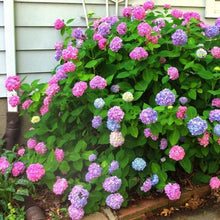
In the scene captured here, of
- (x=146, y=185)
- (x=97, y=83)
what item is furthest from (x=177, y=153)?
(x=97, y=83)

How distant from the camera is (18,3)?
107 inches

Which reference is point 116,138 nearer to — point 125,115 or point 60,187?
point 125,115

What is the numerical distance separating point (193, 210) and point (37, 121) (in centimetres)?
123

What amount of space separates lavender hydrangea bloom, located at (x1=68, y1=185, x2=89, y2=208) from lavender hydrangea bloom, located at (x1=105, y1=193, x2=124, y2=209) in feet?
0.42

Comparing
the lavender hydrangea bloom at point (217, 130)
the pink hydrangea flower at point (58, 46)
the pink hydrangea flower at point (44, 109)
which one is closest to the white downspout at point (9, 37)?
the pink hydrangea flower at point (58, 46)

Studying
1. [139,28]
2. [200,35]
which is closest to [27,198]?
[139,28]

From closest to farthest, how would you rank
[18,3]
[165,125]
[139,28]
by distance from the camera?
[165,125], [139,28], [18,3]

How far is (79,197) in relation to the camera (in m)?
1.82

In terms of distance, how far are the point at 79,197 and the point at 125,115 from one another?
1.82ft

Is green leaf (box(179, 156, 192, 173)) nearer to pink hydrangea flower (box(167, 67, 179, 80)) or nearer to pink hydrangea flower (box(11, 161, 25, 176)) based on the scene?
pink hydrangea flower (box(167, 67, 179, 80))

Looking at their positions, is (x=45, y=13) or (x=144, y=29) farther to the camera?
(x=45, y=13)

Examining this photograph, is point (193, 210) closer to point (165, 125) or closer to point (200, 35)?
point (165, 125)

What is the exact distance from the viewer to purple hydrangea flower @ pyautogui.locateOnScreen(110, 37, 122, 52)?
1992 millimetres

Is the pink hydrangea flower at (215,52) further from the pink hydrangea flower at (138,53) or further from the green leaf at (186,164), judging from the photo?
the green leaf at (186,164)
